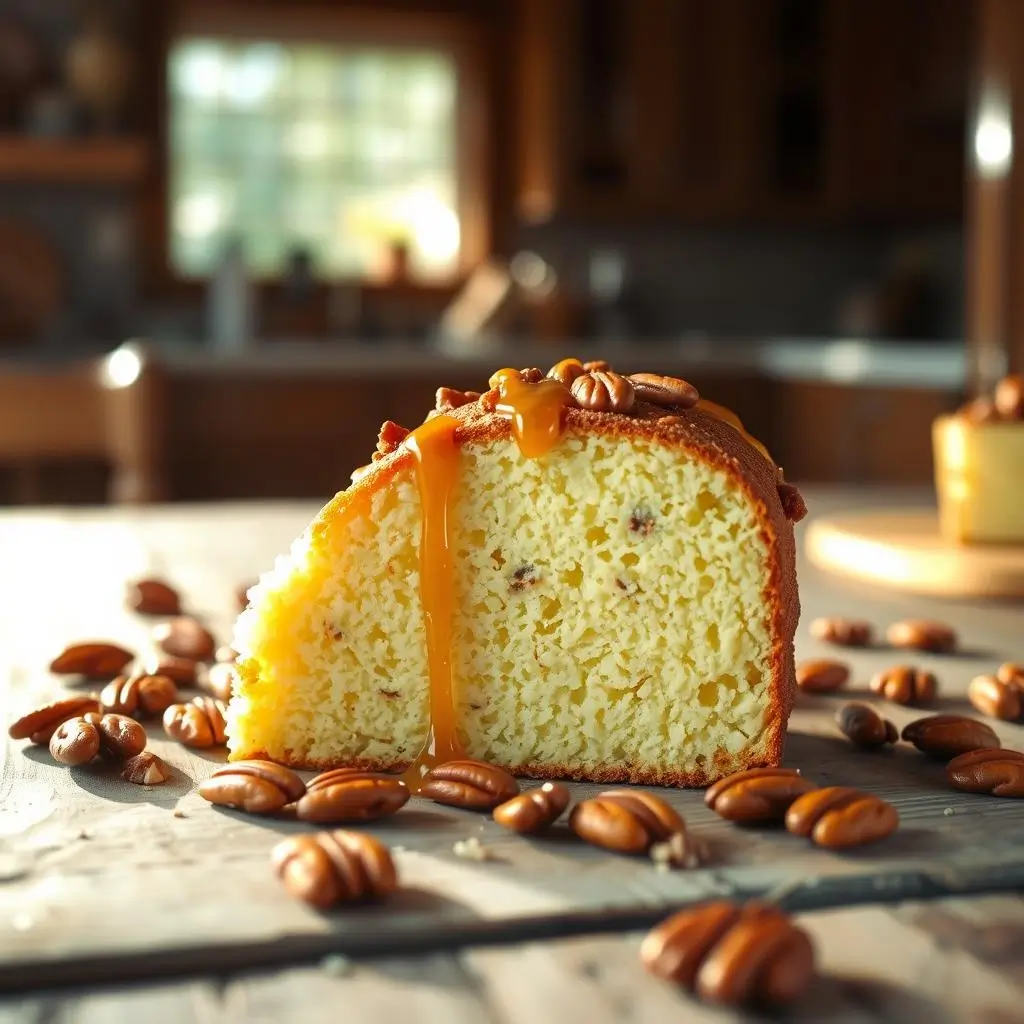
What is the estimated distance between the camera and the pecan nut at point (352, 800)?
748 millimetres

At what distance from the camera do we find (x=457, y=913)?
0.62m

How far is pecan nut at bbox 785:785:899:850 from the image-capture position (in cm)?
71

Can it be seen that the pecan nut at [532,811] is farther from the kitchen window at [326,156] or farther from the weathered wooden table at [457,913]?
the kitchen window at [326,156]

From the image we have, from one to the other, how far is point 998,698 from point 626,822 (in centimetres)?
41

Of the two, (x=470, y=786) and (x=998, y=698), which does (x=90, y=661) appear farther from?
(x=998, y=698)

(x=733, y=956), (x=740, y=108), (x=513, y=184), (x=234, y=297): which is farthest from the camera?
(x=513, y=184)

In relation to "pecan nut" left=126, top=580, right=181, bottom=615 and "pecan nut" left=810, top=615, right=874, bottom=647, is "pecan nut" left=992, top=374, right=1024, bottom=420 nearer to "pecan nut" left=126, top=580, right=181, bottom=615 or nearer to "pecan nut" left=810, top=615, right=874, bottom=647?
"pecan nut" left=810, top=615, right=874, bottom=647

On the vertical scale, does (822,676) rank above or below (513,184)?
below

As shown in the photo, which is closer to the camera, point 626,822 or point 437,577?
point 626,822

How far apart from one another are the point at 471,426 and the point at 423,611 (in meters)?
0.12

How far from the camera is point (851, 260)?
591cm

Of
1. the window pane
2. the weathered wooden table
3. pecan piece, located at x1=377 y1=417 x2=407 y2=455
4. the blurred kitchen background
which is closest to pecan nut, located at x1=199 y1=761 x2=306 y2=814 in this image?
the weathered wooden table

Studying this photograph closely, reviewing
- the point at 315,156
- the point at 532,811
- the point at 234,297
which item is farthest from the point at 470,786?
the point at 315,156

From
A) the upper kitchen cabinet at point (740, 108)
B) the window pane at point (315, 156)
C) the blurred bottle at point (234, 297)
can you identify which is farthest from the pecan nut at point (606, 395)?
the window pane at point (315, 156)
